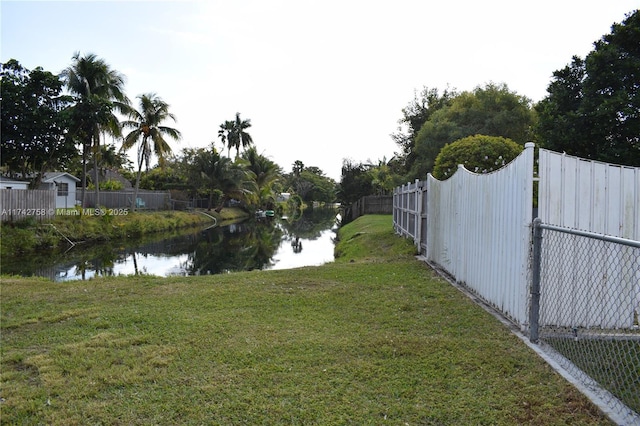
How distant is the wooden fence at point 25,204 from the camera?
1731 centimetres

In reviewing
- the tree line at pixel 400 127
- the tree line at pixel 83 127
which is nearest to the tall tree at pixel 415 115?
the tree line at pixel 400 127

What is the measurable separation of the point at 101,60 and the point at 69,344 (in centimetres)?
2506

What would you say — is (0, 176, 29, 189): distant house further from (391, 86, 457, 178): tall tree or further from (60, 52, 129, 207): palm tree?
(391, 86, 457, 178): tall tree

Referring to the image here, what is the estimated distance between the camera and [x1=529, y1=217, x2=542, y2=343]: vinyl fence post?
4137 millimetres

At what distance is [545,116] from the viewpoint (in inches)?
568

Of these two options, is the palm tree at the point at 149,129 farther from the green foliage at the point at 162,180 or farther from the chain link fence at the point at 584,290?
the chain link fence at the point at 584,290

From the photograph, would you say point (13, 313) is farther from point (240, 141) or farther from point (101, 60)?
point (240, 141)

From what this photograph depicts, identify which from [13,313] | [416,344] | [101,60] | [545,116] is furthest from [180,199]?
[416,344]

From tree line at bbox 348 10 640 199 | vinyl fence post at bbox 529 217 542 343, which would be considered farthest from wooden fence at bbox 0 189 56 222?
vinyl fence post at bbox 529 217 542 343

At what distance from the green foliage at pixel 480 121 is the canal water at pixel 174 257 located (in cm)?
775

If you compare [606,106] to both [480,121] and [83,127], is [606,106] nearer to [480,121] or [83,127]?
[480,121]

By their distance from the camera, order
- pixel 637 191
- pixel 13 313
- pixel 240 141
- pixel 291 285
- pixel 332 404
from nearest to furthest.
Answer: pixel 332 404 → pixel 637 191 → pixel 13 313 → pixel 291 285 → pixel 240 141

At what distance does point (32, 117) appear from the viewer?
20.8 metres

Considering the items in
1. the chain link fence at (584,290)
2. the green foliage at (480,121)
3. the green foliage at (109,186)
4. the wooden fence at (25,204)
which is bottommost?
the chain link fence at (584,290)
